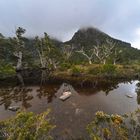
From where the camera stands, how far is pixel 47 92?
1955 inches

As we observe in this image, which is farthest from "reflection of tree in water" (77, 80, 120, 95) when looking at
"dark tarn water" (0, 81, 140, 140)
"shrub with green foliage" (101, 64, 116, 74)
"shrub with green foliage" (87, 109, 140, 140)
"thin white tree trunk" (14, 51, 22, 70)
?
"thin white tree trunk" (14, 51, 22, 70)

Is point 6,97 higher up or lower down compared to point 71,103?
lower down

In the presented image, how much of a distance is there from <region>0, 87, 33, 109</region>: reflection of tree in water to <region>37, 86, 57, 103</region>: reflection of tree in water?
2478mm

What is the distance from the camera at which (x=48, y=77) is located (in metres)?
68.8

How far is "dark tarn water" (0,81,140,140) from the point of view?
30.7 metres

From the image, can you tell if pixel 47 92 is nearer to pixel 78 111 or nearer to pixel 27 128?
pixel 78 111

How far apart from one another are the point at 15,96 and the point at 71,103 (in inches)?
521

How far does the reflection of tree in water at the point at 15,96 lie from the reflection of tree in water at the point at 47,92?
8.13 feet

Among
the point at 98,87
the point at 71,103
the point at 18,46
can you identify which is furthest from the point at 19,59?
the point at 71,103

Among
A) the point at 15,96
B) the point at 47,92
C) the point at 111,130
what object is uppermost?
the point at 111,130

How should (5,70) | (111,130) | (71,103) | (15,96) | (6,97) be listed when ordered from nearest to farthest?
(111,130), (71,103), (6,97), (15,96), (5,70)

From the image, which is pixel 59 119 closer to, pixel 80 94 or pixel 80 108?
pixel 80 108

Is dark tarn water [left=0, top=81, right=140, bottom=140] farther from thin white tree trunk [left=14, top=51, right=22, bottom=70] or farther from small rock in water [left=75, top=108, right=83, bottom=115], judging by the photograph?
thin white tree trunk [left=14, top=51, right=22, bottom=70]

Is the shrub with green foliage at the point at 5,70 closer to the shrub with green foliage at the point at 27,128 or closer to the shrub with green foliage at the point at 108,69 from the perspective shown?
the shrub with green foliage at the point at 108,69
